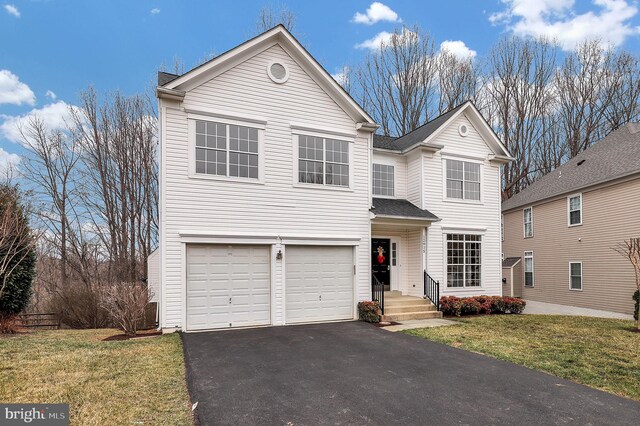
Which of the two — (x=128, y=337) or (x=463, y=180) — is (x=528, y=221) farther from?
(x=128, y=337)

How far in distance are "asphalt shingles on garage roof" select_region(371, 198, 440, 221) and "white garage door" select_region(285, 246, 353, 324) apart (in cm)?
188

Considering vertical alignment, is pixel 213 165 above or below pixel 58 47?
below

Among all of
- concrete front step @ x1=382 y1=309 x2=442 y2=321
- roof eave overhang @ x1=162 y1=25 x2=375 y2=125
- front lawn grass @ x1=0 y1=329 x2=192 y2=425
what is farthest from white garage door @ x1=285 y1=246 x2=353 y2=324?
roof eave overhang @ x1=162 y1=25 x2=375 y2=125

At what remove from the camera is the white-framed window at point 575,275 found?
55.5 ft

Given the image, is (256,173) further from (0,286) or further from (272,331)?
(0,286)

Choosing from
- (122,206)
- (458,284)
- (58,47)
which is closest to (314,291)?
(458,284)

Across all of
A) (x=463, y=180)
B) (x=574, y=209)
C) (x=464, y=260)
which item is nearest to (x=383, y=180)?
(x=463, y=180)

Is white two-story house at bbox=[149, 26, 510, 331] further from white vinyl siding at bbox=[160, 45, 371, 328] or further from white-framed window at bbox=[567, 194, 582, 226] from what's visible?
white-framed window at bbox=[567, 194, 582, 226]

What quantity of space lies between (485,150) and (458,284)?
18.3 feet

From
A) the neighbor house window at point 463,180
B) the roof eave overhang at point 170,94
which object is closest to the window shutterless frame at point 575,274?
the neighbor house window at point 463,180

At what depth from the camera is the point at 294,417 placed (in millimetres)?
4465

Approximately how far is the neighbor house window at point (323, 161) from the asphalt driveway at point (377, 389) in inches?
203

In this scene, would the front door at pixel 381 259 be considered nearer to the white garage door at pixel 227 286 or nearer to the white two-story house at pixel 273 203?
the white two-story house at pixel 273 203

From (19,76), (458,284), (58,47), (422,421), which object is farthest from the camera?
(58,47)
